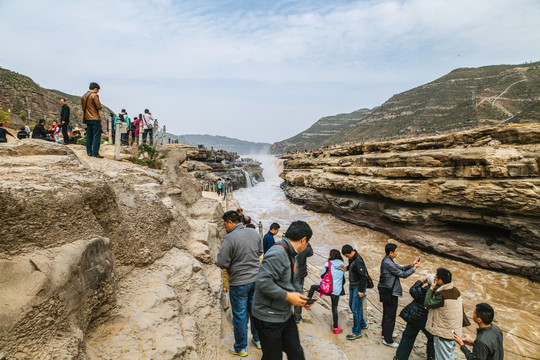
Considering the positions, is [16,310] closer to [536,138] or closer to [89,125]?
[89,125]

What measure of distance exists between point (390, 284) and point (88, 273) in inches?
144

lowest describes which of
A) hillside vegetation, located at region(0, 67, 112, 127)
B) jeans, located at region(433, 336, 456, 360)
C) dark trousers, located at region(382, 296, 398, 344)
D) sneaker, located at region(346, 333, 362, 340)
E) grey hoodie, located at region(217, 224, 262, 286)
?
sneaker, located at region(346, 333, 362, 340)

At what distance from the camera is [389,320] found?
3785mm

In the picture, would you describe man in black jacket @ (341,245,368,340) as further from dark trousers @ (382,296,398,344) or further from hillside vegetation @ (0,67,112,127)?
hillside vegetation @ (0,67,112,127)

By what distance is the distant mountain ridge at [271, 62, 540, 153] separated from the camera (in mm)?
31281

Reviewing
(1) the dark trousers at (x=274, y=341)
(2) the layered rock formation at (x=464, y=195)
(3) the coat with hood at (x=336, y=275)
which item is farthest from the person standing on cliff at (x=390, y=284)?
(2) the layered rock formation at (x=464, y=195)

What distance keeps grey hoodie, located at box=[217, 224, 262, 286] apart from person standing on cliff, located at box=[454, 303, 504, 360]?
228cm

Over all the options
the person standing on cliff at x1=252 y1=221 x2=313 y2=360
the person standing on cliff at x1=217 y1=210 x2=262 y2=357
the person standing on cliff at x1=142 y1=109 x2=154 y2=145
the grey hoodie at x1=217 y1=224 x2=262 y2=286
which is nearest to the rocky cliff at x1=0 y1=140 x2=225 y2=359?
the person standing on cliff at x1=217 y1=210 x2=262 y2=357

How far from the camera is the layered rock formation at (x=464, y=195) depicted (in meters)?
7.92

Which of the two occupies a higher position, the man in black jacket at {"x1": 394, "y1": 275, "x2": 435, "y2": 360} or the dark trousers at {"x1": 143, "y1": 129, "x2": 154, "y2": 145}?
the dark trousers at {"x1": 143, "y1": 129, "x2": 154, "y2": 145}

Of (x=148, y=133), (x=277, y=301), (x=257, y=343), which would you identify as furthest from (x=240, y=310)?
(x=148, y=133)

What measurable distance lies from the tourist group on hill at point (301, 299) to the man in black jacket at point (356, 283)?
0.05ft

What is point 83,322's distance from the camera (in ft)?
6.06

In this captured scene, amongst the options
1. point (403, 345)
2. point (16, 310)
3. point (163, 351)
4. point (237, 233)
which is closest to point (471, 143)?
point (403, 345)
